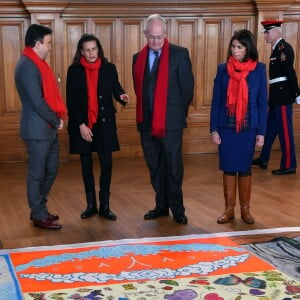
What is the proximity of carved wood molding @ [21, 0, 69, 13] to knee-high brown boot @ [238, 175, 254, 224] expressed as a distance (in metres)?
3.05

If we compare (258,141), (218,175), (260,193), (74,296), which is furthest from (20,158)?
(74,296)

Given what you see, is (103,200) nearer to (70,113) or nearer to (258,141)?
(70,113)

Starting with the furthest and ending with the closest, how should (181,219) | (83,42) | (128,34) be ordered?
(128,34), (181,219), (83,42)

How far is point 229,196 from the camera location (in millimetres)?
Result: 3764

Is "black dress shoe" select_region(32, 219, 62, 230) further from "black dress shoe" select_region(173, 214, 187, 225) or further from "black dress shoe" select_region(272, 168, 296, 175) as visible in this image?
"black dress shoe" select_region(272, 168, 296, 175)

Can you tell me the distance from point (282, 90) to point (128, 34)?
6.22 feet

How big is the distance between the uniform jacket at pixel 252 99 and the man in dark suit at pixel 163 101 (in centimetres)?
20

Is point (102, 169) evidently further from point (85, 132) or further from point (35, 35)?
point (35, 35)

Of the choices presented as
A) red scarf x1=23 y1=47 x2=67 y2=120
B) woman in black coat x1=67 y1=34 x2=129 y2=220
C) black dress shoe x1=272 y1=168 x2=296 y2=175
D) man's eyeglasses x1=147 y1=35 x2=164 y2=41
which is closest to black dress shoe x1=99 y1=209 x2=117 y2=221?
woman in black coat x1=67 y1=34 x2=129 y2=220

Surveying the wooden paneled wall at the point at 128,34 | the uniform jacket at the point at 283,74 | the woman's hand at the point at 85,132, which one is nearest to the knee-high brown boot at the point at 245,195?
the woman's hand at the point at 85,132

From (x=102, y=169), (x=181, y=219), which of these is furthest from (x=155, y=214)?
(x=102, y=169)

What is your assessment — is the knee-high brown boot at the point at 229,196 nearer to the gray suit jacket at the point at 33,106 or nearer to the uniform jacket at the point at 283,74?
the gray suit jacket at the point at 33,106

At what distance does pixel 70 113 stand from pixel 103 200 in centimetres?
68

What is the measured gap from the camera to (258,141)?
361cm
